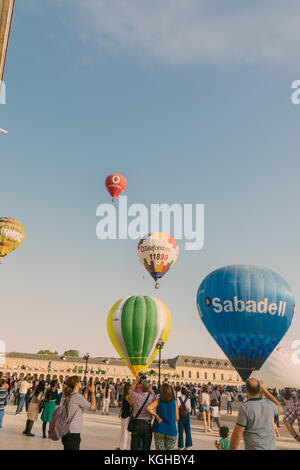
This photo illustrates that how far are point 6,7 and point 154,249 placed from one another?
25.3m

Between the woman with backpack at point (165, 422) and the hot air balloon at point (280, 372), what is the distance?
1112 inches

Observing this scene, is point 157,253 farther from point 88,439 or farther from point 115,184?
point 88,439

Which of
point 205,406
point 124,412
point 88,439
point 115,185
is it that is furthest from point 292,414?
point 115,185

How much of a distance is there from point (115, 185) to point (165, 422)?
90.3ft

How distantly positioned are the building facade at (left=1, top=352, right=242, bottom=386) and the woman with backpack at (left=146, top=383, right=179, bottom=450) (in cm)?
11144

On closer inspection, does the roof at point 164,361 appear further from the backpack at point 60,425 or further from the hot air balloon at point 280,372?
the backpack at point 60,425

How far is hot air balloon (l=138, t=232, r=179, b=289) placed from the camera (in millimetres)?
36500

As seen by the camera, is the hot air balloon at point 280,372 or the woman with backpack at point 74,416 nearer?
the woman with backpack at point 74,416

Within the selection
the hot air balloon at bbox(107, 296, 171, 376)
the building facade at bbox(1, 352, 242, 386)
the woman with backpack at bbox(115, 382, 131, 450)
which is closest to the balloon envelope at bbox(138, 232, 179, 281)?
the hot air balloon at bbox(107, 296, 171, 376)

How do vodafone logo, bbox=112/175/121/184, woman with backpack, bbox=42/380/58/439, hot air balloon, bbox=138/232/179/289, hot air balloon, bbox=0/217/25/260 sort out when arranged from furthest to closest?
1. hot air balloon, bbox=138/232/179/289
2. hot air balloon, bbox=0/217/25/260
3. vodafone logo, bbox=112/175/121/184
4. woman with backpack, bbox=42/380/58/439

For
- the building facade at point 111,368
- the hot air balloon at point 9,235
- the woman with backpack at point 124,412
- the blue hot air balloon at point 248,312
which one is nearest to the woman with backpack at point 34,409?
the woman with backpack at point 124,412

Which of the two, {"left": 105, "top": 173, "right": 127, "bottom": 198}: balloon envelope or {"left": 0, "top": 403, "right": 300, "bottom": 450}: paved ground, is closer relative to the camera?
{"left": 0, "top": 403, "right": 300, "bottom": 450}: paved ground

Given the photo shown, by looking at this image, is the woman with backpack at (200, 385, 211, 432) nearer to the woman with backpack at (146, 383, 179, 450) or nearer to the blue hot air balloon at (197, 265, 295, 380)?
the woman with backpack at (146, 383, 179, 450)

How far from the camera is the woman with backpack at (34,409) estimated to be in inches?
461
